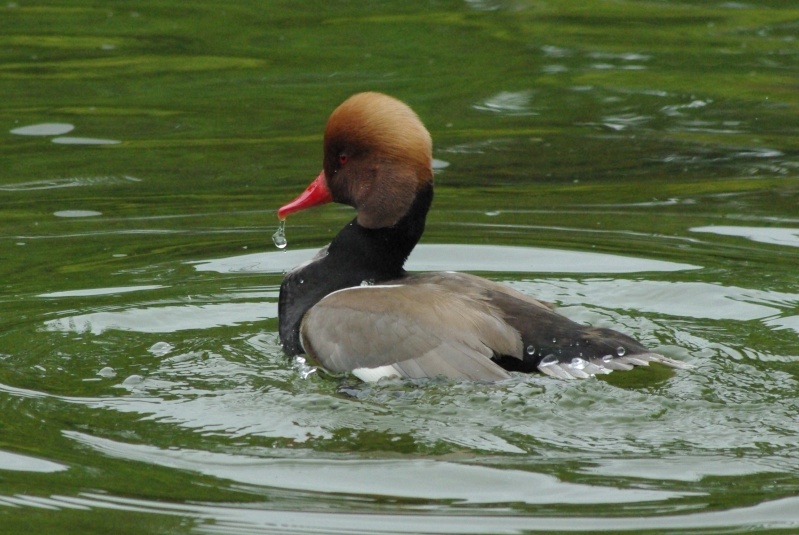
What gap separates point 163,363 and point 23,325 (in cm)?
101

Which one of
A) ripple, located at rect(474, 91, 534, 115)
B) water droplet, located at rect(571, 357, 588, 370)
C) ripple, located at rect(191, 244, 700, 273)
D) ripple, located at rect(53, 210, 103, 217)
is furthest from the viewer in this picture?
ripple, located at rect(474, 91, 534, 115)

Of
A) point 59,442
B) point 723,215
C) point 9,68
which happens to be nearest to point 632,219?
point 723,215

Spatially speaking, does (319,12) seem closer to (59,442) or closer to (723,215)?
(723,215)

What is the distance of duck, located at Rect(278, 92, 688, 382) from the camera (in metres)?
5.92

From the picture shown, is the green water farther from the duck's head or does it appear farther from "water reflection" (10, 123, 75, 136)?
the duck's head

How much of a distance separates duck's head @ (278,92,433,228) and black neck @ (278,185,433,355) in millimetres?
53

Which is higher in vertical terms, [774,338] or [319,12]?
[319,12]

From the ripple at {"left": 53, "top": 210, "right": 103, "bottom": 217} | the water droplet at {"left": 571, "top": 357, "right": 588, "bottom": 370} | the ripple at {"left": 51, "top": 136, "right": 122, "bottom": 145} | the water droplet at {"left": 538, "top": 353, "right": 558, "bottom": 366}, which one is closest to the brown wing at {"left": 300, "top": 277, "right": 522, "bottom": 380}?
the water droplet at {"left": 538, "top": 353, "right": 558, "bottom": 366}

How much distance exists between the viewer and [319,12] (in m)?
13.1

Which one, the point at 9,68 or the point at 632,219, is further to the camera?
the point at 9,68

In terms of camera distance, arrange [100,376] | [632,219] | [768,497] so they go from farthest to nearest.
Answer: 1. [632,219]
2. [100,376]
3. [768,497]

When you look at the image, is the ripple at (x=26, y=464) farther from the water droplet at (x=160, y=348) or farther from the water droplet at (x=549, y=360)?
the water droplet at (x=549, y=360)

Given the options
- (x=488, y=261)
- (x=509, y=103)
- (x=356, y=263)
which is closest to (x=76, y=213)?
(x=488, y=261)

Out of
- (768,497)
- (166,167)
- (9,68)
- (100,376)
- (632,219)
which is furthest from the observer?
(9,68)
